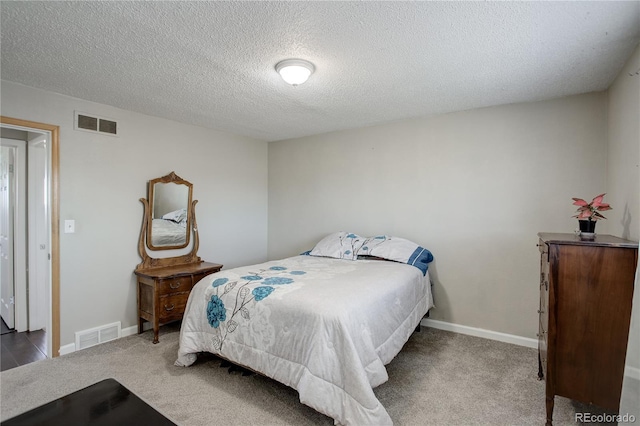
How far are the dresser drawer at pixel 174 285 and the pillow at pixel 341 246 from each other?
139 cm

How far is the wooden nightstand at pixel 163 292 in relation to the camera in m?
3.10

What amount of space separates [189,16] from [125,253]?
100 inches

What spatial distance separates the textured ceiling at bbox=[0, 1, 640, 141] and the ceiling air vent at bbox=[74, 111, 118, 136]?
19 centimetres

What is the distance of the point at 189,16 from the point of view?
1.73m

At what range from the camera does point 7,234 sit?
3598mm

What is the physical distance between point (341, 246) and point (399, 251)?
0.68 m

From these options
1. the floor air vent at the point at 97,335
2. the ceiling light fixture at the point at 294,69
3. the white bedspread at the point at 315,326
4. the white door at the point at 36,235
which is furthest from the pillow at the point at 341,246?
the white door at the point at 36,235

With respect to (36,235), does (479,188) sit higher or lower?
higher

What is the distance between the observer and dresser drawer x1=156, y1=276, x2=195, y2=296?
312cm

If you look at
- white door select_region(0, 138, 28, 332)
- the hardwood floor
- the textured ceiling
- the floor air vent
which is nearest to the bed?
the floor air vent

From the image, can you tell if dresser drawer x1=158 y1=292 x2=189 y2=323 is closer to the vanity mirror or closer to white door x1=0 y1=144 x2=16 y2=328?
the vanity mirror

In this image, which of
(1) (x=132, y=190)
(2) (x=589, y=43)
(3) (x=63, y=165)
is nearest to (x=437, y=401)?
(2) (x=589, y=43)

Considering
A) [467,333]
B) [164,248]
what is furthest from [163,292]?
[467,333]

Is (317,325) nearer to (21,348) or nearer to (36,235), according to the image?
(21,348)
